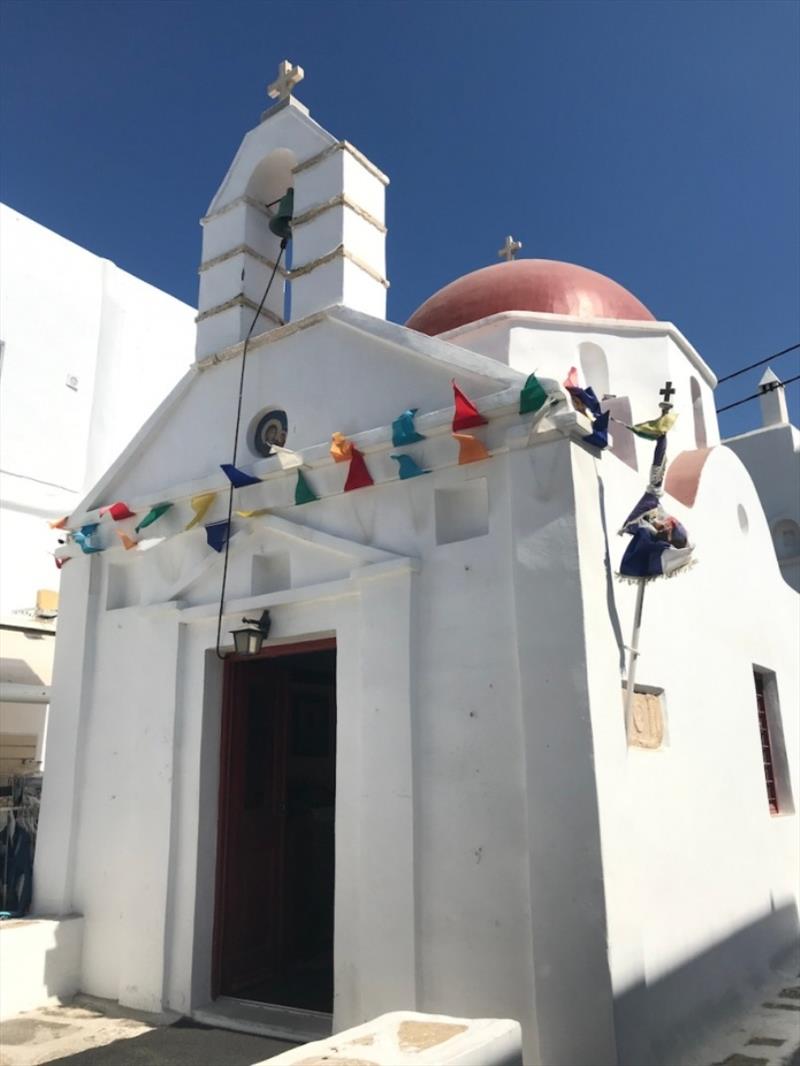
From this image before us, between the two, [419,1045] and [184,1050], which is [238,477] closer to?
[184,1050]

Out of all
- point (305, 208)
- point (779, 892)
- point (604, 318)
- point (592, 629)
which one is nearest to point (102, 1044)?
point (592, 629)

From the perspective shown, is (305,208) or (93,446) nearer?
(305,208)

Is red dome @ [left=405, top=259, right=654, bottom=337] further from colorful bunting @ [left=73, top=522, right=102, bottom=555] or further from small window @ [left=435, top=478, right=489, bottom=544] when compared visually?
colorful bunting @ [left=73, top=522, right=102, bottom=555]

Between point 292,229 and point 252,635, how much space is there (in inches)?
140

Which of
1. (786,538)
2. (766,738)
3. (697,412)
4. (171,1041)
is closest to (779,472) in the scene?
(786,538)

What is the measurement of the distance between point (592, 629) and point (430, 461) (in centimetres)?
158

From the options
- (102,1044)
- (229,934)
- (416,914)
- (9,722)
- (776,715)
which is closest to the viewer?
(416,914)

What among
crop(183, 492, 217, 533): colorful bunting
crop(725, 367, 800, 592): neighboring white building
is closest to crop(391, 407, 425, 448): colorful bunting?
crop(183, 492, 217, 533): colorful bunting

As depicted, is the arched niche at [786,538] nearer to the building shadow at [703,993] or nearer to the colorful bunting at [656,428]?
the building shadow at [703,993]

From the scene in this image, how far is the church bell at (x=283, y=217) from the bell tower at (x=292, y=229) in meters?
0.02

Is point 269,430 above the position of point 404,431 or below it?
above

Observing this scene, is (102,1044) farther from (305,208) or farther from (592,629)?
(305,208)

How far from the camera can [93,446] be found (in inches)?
508

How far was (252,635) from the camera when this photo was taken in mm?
6555
